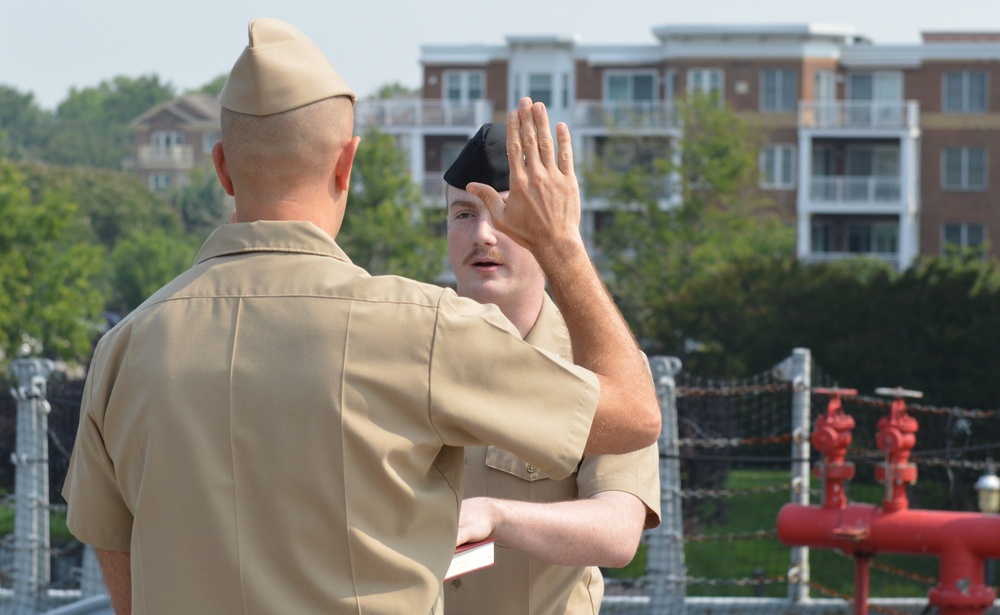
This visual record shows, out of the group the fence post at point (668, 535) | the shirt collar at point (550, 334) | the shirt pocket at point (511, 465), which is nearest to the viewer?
the shirt pocket at point (511, 465)

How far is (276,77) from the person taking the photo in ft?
7.08

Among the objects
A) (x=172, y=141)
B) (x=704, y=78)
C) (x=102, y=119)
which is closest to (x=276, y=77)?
(x=704, y=78)

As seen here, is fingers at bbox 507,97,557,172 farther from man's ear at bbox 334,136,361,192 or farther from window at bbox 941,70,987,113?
window at bbox 941,70,987,113

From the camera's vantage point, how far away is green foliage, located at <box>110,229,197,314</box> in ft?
204

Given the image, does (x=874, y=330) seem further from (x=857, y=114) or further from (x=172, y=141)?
(x=172, y=141)

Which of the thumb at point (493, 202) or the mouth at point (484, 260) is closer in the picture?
the thumb at point (493, 202)

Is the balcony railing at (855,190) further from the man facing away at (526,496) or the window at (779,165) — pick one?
the man facing away at (526,496)

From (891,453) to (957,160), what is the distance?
150ft

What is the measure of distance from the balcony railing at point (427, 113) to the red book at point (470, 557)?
160 feet

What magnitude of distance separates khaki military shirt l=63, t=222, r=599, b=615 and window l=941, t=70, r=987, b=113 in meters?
50.2

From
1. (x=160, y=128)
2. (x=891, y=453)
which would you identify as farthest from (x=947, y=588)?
(x=160, y=128)

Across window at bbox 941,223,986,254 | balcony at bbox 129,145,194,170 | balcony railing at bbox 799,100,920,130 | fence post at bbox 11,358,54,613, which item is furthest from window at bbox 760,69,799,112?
balcony at bbox 129,145,194,170

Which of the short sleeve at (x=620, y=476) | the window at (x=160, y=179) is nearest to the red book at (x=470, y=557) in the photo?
the short sleeve at (x=620, y=476)

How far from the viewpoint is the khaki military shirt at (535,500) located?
274 cm
